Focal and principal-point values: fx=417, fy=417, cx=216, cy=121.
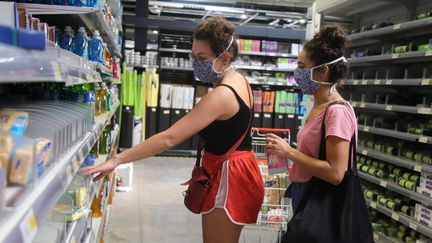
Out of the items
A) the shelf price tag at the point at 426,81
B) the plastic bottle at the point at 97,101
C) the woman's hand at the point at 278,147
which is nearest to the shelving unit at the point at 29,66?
the woman's hand at the point at 278,147

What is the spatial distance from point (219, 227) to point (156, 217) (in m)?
2.90

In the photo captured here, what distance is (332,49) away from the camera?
1958 millimetres

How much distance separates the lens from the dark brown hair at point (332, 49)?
1956 millimetres

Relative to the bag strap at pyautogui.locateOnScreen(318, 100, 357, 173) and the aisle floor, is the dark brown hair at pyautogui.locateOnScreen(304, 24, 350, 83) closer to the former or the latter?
the bag strap at pyautogui.locateOnScreen(318, 100, 357, 173)

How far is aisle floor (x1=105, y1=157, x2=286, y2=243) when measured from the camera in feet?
13.4

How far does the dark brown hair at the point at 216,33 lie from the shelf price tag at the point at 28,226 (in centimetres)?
136

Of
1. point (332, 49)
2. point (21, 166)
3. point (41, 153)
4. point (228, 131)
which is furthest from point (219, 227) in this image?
point (21, 166)

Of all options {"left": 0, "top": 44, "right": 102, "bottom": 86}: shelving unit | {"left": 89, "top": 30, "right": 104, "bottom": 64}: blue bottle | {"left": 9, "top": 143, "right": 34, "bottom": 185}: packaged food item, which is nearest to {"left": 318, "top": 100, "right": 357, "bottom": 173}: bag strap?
{"left": 0, "top": 44, "right": 102, "bottom": 86}: shelving unit

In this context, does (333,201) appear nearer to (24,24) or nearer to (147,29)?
(24,24)

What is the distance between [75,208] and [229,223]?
700mm

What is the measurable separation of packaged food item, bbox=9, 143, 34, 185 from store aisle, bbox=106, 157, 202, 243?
Answer: 3.30 meters

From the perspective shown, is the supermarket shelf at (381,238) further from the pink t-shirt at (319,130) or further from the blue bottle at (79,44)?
the blue bottle at (79,44)

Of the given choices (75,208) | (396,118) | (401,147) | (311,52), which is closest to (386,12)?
(396,118)

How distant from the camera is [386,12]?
15.4 feet
